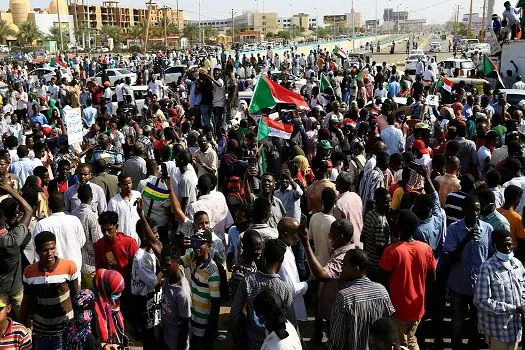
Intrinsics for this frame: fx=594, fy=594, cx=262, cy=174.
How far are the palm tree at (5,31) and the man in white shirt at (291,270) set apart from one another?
75243mm

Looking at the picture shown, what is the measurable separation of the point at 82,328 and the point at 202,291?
3.62 ft

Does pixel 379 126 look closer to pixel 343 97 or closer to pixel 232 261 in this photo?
pixel 232 261

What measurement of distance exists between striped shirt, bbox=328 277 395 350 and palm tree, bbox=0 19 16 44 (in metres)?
76.4

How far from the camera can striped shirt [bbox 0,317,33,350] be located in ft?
12.7

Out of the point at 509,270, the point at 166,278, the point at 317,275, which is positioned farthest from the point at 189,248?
the point at 509,270

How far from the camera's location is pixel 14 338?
3.90 metres

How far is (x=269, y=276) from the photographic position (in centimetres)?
418

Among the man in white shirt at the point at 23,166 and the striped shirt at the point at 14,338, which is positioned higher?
the man in white shirt at the point at 23,166

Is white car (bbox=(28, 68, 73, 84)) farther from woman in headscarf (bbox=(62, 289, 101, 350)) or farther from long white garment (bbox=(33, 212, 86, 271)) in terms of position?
woman in headscarf (bbox=(62, 289, 101, 350))

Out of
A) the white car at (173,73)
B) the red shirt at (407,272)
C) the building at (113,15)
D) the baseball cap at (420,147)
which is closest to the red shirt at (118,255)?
the red shirt at (407,272)

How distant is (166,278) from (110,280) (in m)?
0.66

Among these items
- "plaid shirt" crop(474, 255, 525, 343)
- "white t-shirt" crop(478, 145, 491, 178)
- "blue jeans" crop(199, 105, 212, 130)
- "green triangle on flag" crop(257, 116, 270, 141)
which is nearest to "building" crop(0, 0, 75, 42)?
"blue jeans" crop(199, 105, 212, 130)

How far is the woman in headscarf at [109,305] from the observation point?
4.12 m

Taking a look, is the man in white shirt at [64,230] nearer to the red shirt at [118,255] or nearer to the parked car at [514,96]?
the red shirt at [118,255]
